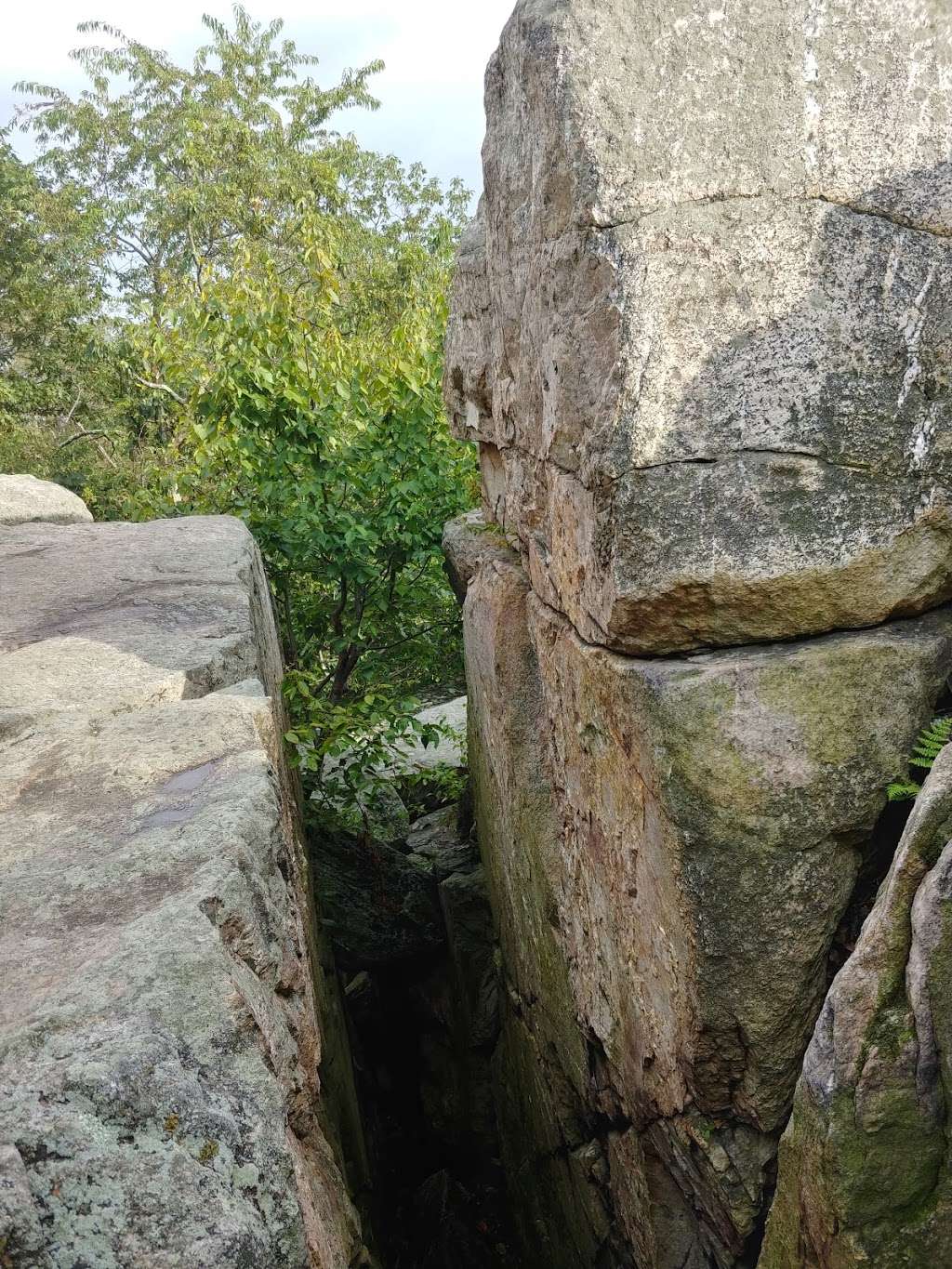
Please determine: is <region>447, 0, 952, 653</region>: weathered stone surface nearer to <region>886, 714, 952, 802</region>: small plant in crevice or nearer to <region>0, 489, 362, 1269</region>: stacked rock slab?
<region>886, 714, 952, 802</region>: small plant in crevice

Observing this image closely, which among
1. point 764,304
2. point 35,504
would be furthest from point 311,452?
point 764,304

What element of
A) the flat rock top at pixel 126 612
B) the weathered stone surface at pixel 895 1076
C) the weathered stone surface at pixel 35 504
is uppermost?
the weathered stone surface at pixel 35 504

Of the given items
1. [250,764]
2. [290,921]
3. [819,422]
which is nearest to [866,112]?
[819,422]

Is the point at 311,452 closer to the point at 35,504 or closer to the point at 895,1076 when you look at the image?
the point at 35,504

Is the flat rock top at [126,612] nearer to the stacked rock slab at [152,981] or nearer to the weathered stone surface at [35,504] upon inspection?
the stacked rock slab at [152,981]

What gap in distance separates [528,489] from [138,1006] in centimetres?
314

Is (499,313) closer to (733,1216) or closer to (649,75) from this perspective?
(649,75)

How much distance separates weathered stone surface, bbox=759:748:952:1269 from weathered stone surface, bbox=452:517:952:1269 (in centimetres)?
56

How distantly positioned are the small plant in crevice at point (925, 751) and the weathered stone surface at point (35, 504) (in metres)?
5.10

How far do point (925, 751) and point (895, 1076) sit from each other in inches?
39.1

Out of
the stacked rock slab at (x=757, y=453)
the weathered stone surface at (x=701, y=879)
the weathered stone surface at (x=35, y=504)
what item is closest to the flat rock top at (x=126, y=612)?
the weathered stone surface at (x=35, y=504)

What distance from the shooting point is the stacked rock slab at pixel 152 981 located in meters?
1.91

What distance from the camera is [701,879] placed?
11.7ft

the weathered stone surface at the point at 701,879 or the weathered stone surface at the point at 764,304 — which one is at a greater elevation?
the weathered stone surface at the point at 764,304
